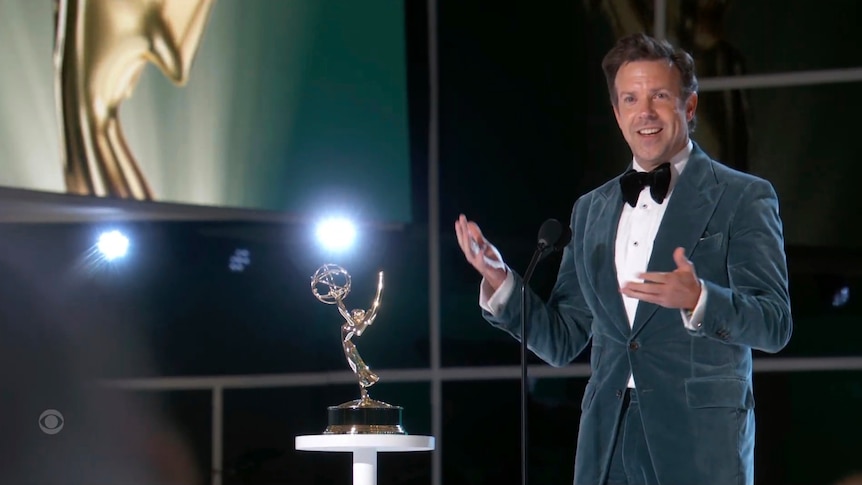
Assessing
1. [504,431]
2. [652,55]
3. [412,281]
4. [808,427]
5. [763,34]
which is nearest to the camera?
[652,55]

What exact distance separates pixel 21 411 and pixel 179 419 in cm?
52

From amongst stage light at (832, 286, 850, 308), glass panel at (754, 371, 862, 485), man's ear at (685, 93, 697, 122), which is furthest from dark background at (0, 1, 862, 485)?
man's ear at (685, 93, 697, 122)

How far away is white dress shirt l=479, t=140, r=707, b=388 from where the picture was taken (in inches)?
134

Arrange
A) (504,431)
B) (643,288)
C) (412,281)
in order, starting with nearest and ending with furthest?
1. (643,288)
2. (504,431)
3. (412,281)

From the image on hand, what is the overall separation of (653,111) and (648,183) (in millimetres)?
206

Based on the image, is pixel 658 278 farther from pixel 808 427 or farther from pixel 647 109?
pixel 808 427

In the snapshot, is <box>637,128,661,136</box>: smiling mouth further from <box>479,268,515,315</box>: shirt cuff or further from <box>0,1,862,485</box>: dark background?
<box>0,1,862,485</box>: dark background

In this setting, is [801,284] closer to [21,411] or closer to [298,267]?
[298,267]

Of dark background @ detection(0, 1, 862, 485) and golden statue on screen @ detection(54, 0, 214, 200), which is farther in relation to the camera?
golden statue on screen @ detection(54, 0, 214, 200)

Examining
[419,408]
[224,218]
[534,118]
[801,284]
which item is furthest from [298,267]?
[801,284]

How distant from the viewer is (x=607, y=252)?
342cm

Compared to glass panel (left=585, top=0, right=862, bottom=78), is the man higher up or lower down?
lower down

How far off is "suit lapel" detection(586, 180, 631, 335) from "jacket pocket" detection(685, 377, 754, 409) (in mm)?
212

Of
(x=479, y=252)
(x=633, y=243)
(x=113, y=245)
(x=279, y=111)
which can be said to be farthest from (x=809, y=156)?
(x=113, y=245)
